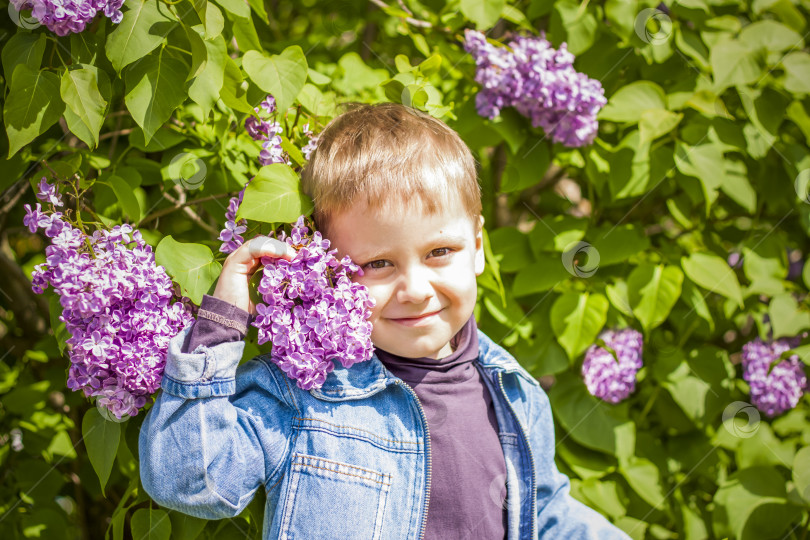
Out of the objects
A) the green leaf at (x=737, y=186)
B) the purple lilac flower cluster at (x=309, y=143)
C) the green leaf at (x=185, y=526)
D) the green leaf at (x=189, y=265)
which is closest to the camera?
the green leaf at (x=189, y=265)

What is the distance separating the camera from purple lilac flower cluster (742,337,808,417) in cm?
215

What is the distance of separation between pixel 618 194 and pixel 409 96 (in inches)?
30.6

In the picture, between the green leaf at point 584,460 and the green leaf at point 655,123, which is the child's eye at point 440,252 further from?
the green leaf at point 584,460

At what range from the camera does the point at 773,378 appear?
2156 millimetres

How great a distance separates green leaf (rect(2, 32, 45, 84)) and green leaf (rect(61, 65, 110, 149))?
7cm

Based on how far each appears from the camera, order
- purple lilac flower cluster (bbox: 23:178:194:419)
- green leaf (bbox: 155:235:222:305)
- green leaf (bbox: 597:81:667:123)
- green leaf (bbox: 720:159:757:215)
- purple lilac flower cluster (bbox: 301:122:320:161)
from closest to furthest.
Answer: purple lilac flower cluster (bbox: 23:178:194:419) → green leaf (bbox: 155:235:222:305) → purple lilac flower cluster (bbox: 301:122:320:161) → green leaf (bbox: 597:81:667:123) → green leaf (bbox: 720:159:757:215)

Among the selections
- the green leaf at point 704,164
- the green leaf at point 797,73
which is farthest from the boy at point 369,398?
the green leaf at point 797,73

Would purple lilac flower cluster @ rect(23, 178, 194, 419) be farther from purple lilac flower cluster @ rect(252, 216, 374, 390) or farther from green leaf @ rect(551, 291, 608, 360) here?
green leaf @ rect(551, 291, 608, 360)

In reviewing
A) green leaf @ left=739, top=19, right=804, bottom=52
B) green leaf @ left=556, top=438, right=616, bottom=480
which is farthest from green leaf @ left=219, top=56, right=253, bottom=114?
green leaf @ left=739, top=19, right=804, bottom=52

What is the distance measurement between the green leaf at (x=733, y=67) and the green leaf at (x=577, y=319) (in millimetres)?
725

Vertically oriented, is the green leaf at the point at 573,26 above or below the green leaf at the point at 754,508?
above

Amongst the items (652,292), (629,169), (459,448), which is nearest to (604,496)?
(652,292)

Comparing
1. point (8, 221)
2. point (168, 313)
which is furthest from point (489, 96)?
point (8, 221)

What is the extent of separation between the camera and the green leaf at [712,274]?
1993 millimetres
